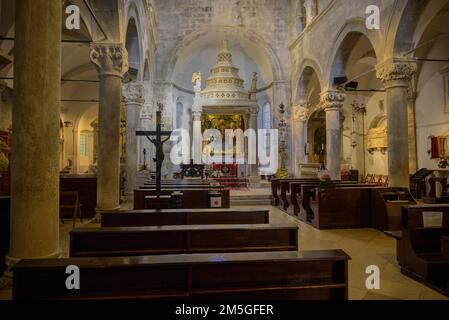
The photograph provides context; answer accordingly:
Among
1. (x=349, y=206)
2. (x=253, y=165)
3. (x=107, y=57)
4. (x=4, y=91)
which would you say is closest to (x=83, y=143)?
(x=4, y=91)

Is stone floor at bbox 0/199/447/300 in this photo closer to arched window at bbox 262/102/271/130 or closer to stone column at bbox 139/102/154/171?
stone column at bbox 139/102/154/171

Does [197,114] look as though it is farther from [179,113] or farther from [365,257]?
[365,257]

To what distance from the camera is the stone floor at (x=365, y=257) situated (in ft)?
11.1

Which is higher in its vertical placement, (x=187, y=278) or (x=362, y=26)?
(x=362, y=26)

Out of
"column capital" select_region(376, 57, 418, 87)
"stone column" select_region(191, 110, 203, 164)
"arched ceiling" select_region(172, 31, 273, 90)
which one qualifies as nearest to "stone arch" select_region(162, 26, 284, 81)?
"arched ceiling" select_region(172, 31, 273, 90)

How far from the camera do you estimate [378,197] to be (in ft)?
22.8

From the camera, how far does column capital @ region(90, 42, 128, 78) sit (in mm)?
6949

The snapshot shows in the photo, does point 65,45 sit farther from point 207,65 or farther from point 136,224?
point 136,224

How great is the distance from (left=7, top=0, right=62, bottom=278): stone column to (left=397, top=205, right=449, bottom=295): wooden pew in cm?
423

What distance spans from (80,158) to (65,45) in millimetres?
9822

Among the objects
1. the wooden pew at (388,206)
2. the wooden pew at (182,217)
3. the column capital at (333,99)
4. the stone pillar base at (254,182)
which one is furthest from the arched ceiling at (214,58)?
the wooden pew at (182,217)

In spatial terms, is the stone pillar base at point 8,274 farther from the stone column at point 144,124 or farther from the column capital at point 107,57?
the stone column at point 144,124

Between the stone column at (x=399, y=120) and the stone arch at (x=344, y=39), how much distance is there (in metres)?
1.20
